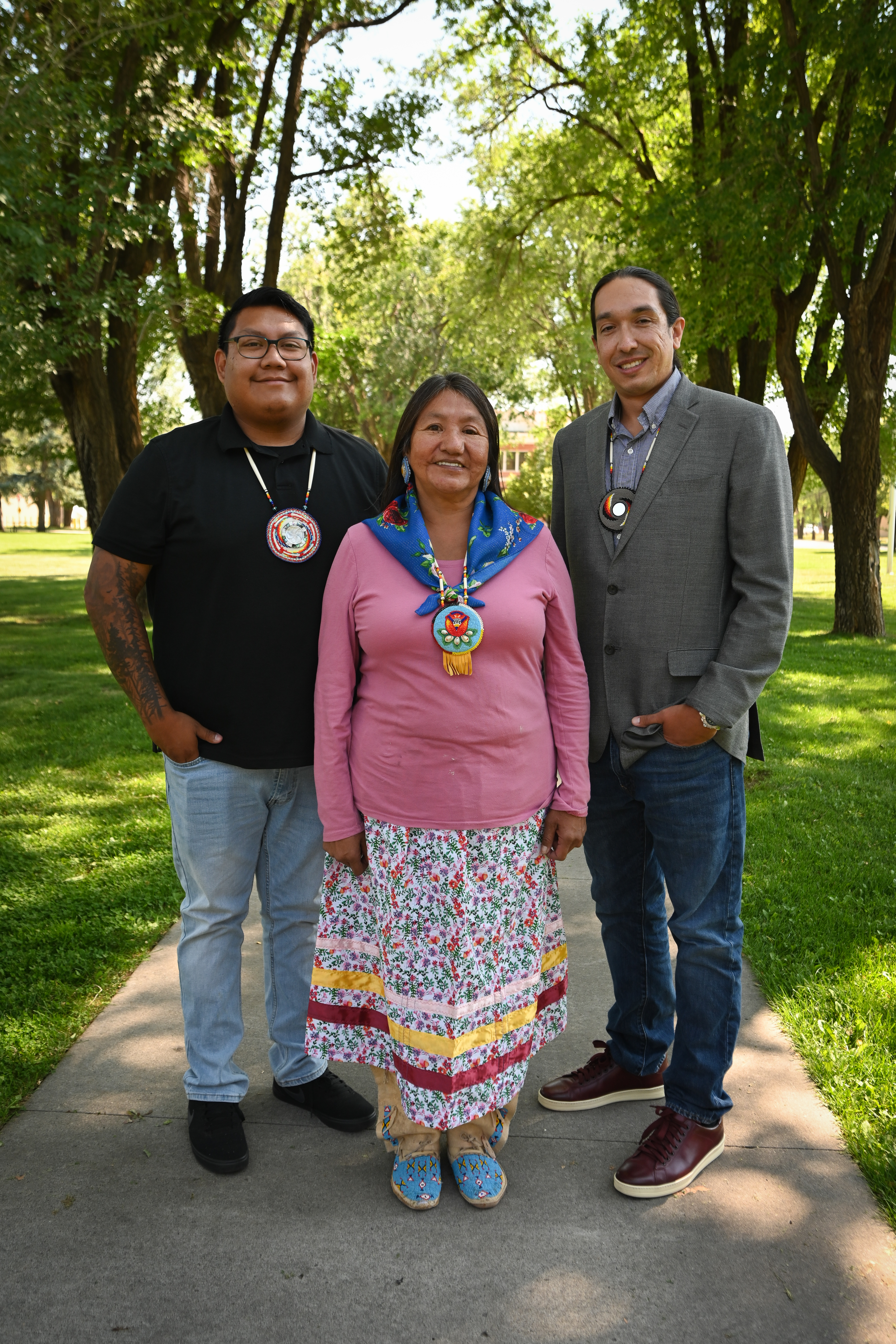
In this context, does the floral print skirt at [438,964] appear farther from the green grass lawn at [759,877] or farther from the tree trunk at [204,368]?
the tree trunk at [204,368]

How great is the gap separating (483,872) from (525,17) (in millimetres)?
17222

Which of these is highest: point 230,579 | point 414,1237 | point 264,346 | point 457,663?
point 264,346

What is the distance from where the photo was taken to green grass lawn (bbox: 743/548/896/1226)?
319 cm

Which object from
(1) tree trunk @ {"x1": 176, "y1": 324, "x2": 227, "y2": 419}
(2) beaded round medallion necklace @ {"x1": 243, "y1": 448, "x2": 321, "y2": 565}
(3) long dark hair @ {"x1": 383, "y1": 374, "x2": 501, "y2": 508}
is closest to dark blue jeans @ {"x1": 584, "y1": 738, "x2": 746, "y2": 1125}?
(3) long dark hair @ {"x1": 383, "y1": 374, "x2": 501, "y2": 508}

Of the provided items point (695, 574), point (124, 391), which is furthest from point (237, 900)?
point (124, 391)

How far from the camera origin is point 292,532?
286 cm

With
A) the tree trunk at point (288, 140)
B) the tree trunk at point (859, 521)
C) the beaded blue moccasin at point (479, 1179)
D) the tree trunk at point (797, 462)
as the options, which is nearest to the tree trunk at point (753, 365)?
the tree trunk at point (797, 462)

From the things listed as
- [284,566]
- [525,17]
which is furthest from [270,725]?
[525,17]

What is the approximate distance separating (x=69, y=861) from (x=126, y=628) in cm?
304

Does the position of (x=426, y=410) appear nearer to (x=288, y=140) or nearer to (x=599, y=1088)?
(x=599, y=1088)

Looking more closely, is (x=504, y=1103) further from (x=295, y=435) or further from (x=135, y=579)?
(x=295, y=435)

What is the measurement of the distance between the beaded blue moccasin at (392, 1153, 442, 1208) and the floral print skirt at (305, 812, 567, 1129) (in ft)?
0.56

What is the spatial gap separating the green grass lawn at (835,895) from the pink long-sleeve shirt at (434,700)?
1395mm

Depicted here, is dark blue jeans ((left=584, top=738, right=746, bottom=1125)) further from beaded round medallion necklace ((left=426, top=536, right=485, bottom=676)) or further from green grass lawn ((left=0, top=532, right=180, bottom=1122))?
green grass lawn ((left=0, top=532, right=180, bottom=1122))
